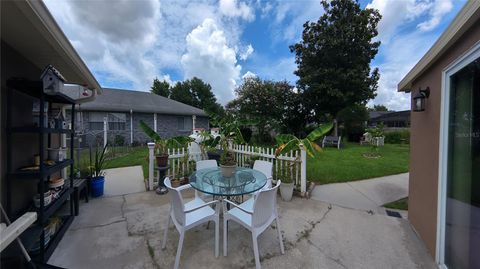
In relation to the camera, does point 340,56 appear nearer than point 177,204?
No

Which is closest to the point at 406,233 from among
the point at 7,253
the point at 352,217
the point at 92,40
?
the point at 352,217

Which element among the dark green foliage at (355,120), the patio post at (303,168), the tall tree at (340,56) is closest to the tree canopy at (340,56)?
the tall tree at (340,56)

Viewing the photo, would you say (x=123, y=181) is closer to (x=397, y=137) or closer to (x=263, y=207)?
(x=263, y=207)

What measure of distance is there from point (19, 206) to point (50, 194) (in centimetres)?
47

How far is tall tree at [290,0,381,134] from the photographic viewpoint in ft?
46.9

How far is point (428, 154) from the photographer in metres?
2.81

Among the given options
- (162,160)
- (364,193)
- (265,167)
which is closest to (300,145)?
(265,167)

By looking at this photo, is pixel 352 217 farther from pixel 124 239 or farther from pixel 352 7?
pixel 352 7

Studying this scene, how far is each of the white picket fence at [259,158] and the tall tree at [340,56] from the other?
1156cm

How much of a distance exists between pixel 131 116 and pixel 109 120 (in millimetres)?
1389

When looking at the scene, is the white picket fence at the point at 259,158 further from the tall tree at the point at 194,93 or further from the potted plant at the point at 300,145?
the tall tree at the point at 194,93

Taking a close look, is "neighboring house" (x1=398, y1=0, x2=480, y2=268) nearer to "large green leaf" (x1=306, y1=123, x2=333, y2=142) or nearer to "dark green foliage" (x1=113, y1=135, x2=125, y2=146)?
"large green leaf" (x1=306, y1=123, x2=333, y2=142)

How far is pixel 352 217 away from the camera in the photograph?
3.64 metres

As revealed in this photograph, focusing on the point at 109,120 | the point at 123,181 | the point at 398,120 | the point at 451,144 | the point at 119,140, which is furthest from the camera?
the point at 398,120
